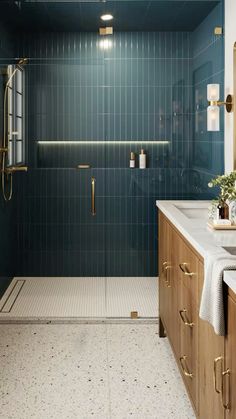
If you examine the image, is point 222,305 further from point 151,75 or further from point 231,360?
point 151,75

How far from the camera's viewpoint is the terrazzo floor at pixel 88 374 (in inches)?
105

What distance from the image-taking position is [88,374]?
3.07 m

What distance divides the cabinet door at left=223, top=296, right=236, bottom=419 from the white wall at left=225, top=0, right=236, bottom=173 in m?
2.11

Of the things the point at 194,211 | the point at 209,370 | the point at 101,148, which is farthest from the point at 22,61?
the point at 209,370

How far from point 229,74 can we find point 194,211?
101 cm

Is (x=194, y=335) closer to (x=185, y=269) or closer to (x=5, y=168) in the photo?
(x=185, y=269)

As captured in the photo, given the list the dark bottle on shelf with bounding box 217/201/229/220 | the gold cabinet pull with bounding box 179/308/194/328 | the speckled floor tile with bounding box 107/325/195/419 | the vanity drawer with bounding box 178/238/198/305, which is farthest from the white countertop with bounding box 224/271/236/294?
the speckled floor tile with bounding box 107/325/195/419

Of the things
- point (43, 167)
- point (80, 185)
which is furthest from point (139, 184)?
point (43, 167)

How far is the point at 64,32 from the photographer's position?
409 centimetres

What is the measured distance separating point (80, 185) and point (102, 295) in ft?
2.75

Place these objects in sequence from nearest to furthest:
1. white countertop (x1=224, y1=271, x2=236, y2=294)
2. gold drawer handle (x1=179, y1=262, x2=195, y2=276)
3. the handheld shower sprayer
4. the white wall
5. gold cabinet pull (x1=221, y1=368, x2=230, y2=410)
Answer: white countertop (x1=224, y1=271, x2=236, y2=294) < gold cabinet pull (x1=221, y1=368, x2=230, y2=410) < gold drawer handle (x1=179, y1=262, x2=195, y2=276) < the white wall < the handheld shower sprayer

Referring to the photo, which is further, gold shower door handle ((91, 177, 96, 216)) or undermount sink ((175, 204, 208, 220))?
gold shower door handle ((91, 177, 96, 216))

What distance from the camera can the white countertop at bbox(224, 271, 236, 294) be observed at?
160cm

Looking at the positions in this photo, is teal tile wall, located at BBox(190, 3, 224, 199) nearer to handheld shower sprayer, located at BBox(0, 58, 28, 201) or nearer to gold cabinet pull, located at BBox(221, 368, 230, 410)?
handheld shower sprayer, located at BBox(0, 58, 28, 201)
